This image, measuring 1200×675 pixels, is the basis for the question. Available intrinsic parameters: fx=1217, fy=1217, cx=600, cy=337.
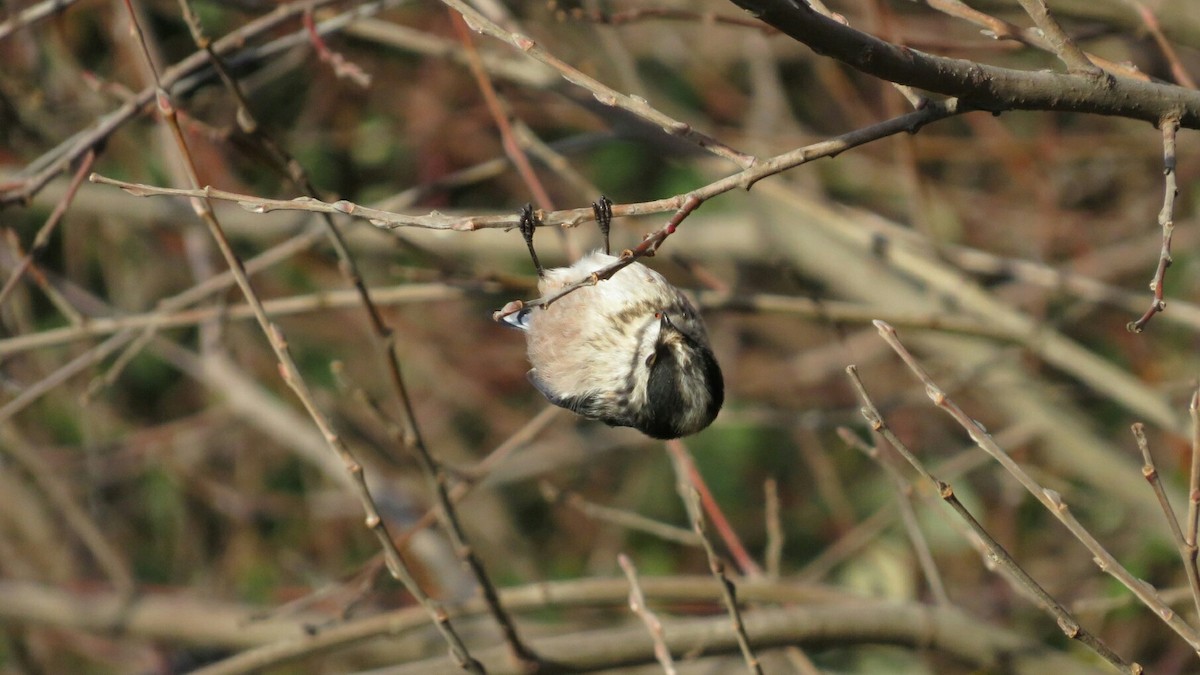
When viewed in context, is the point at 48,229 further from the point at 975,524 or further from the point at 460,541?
the point at 975,524

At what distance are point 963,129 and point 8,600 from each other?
5.16 m

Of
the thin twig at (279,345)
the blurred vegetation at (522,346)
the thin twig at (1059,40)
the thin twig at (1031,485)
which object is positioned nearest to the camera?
the thin twig at (1031,485)

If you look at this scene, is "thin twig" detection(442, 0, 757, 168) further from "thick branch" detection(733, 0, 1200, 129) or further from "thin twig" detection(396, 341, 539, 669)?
"thin twig" detection(396, 341, 539, 669)

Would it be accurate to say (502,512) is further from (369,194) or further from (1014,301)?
(1014,301)

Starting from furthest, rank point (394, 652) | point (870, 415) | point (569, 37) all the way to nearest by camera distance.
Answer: point (569, 37)
point (394, 652)
point (870, 415)

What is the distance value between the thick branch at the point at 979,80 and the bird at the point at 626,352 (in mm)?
956

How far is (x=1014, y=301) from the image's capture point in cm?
575

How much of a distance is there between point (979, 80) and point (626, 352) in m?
1.25

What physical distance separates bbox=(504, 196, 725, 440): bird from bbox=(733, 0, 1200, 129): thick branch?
0.96m

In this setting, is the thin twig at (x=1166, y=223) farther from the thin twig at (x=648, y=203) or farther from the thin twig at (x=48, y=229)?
the thin twig at (x=48, y=229)

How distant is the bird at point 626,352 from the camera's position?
2.64 metres

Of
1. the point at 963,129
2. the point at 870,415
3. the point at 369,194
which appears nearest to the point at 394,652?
the point at 870,415

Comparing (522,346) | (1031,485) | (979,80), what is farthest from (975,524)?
(522,346)

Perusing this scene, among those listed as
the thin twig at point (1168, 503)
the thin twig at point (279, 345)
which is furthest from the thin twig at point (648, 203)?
the thin twig at point (1168, 503)
